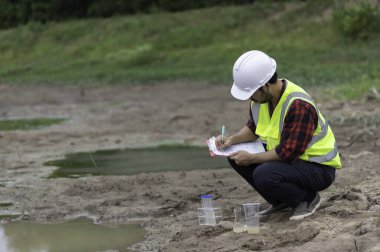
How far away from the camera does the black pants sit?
6.24 m

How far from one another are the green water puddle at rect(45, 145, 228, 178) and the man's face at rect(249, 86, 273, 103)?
4.49m

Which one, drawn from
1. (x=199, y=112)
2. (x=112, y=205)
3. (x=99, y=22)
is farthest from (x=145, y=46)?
(x=112, y=205)

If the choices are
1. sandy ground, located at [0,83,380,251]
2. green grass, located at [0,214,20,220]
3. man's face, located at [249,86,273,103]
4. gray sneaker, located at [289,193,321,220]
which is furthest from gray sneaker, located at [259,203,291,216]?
green grass, located at [0,214,20,220]

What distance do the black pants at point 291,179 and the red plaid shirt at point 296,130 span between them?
0.11 m

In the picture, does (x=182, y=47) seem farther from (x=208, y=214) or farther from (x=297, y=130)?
(x=297, y=130)

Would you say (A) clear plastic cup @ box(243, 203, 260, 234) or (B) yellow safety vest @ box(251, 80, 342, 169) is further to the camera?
(B) yellow safety vest @ box(251, 80, 342, 169)

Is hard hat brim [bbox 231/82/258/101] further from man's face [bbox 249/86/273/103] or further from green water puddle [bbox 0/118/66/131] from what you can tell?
green water puddle [bbox 0/118/66/131]

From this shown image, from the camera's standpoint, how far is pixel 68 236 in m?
7.27

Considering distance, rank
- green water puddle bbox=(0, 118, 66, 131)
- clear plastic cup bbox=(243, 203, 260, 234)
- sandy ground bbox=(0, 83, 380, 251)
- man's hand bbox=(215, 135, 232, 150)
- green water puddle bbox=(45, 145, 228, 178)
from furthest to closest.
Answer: green water puddle bbox=(0, 118, 66, 131), green water puddle bbox=(45, 145, 228, 178), man's hand bbox=(215, 135, 232, 150), clear plastic cup bbox=(243, 203, 260, 234), sandy ground bbox=(0, 83, 380, 251)

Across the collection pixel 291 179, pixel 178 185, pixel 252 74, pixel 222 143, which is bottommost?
pixel 178 185

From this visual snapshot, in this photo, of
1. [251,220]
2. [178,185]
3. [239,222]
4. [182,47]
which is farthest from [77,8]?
[251,220]

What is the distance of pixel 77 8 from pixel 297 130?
3866 centimetres

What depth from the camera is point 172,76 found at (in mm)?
26188

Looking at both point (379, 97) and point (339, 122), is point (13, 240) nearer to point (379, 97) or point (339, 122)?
point (339, 122)
